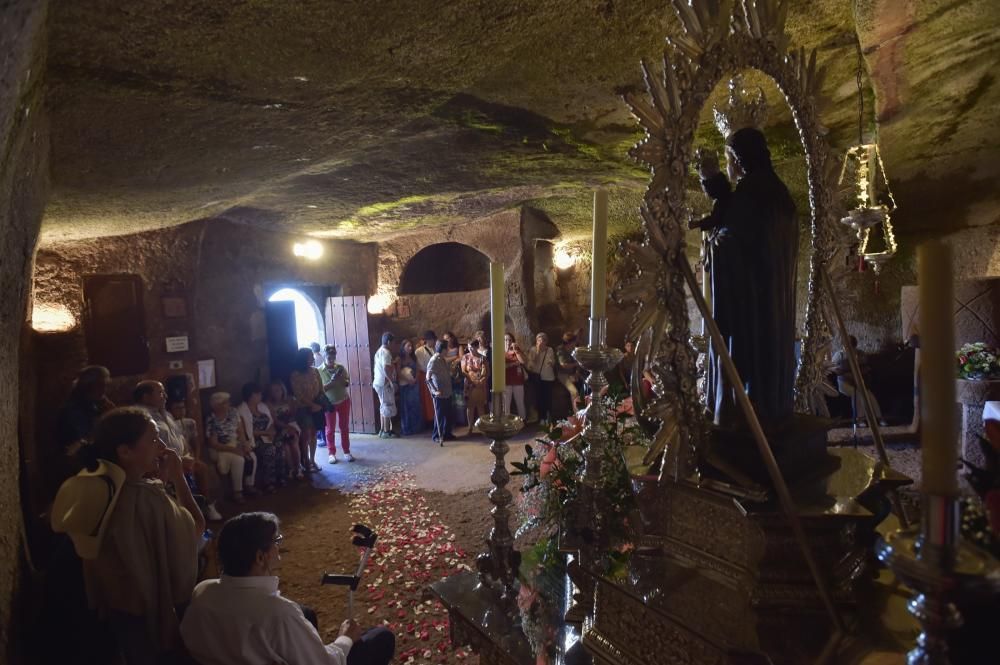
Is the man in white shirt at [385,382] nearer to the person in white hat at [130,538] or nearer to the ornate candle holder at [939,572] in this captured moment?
the person in white hat at [130,538]

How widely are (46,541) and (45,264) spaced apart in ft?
10.7

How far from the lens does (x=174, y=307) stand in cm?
666

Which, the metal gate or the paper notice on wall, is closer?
the paper notice on wall

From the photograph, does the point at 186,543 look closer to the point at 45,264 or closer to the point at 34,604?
the point at 34,604

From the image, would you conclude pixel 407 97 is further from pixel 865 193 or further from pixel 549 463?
pixel 865 193

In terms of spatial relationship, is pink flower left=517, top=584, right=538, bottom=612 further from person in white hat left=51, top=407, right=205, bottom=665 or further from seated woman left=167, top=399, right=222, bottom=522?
seated woman left=167, top=399, right=222, bottom=522

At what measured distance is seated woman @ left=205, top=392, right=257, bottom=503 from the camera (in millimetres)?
6094

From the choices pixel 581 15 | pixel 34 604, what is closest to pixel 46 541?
pixel 34 604

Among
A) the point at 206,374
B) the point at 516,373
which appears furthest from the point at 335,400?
the point at 516,373

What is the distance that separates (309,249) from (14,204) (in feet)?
22.8

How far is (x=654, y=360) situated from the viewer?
4.98ft

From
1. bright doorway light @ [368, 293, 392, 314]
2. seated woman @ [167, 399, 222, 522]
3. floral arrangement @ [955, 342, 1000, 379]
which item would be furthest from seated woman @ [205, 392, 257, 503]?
floral arrangement @ [955, 342, 1000, 379]

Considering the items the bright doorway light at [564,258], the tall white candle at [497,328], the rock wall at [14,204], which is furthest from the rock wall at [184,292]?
the tall white candle at [497,328]

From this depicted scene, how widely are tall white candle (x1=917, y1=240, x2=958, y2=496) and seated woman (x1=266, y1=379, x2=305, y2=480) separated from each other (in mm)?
7079
